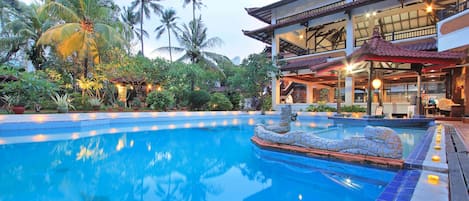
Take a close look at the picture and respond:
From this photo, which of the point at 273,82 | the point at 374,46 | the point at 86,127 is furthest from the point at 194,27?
the point at 374,46

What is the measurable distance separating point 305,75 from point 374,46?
10781mm

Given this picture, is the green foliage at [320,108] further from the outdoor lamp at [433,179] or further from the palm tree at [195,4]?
the palm tree at [195,4]

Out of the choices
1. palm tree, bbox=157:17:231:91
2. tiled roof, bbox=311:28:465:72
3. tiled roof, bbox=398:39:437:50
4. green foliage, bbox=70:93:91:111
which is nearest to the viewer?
tiled roof, bbox=311:28:465:72

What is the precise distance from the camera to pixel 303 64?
16062 millimetres

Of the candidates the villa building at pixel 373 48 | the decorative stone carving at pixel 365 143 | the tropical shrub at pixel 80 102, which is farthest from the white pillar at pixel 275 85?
the decorative stone carving at pixel 365 143

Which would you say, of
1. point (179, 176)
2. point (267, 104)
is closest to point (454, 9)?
point (179, 176)

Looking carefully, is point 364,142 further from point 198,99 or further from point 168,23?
point 168,23

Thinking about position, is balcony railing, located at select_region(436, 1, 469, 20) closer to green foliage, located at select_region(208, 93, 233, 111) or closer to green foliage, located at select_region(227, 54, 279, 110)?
green foliage, located at select_region(227, 54, 279, 110)

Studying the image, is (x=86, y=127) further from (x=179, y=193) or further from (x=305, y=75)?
(x=305, y=75)

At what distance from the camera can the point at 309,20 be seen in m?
16.1

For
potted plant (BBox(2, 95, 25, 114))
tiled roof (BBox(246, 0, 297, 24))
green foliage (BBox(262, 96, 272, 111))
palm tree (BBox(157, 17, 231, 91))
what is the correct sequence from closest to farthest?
potted plant (BBox(2, 95, 25, 114))
tiled roof (BBox(246, 0, 297, 24))
green foliage (BBox(262, 96, 272, 111))
palm tree (BBox(157, 17, 231, 91))

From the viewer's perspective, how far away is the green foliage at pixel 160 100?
14.8 m

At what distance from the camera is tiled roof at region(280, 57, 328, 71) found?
15.7 metres

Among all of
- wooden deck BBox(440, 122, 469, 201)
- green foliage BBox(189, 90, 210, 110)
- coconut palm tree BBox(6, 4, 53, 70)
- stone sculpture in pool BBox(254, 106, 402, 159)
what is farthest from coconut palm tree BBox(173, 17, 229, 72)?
wooden deck BBox(440, 122, 469, 201)
